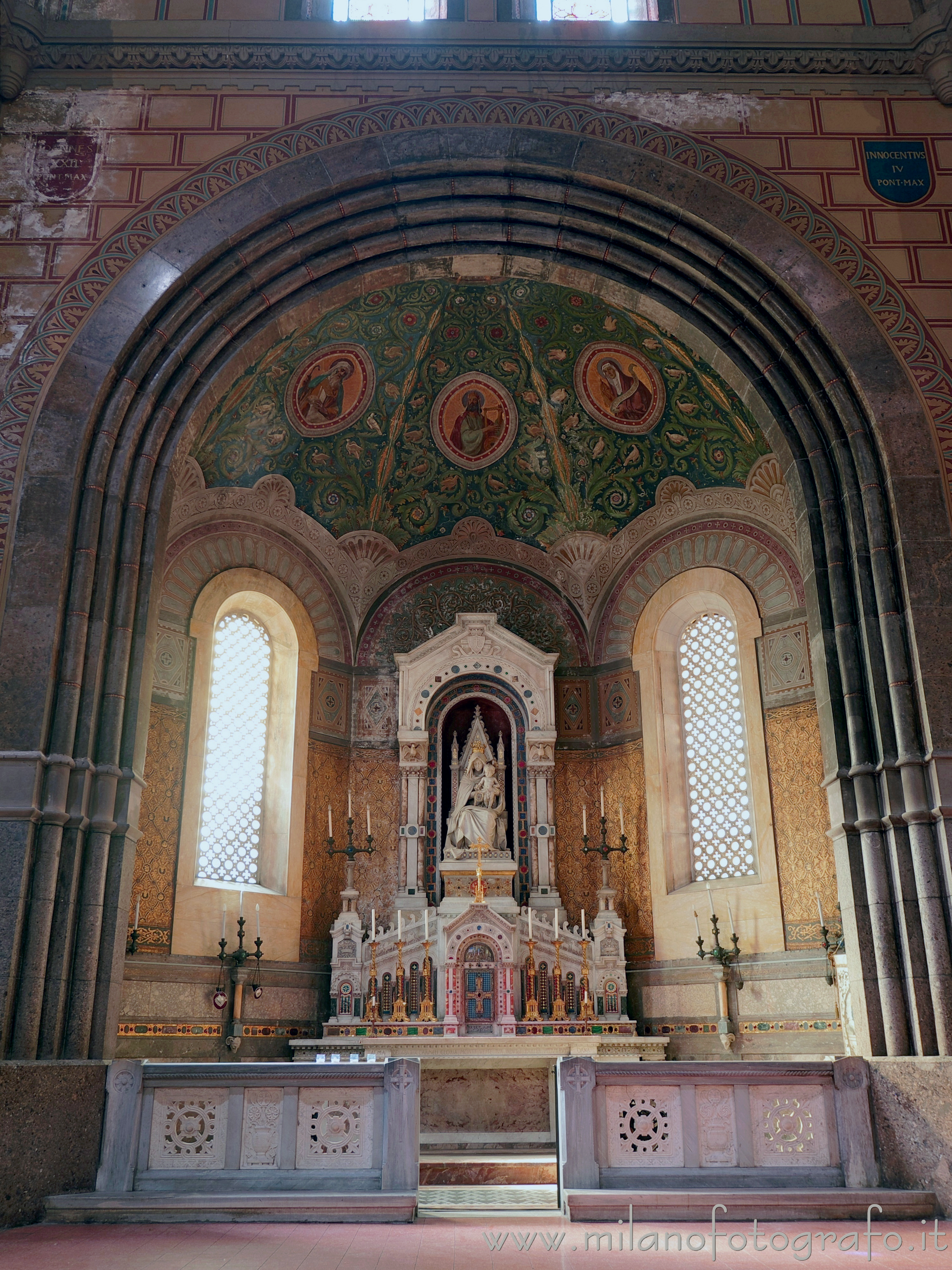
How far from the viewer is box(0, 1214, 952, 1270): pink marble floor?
20.2 feet

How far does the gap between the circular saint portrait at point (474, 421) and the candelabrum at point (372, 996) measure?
6677 mm

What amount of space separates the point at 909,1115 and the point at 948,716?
3072 mm

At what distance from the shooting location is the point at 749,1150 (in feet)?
27.3

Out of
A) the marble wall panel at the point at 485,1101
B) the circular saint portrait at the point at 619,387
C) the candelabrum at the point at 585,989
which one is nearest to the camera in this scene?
the marble wall panel at the point at 485,1101

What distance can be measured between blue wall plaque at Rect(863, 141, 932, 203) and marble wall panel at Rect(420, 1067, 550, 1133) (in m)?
9.86

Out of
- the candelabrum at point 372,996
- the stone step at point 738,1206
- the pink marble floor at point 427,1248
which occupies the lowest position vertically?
the pink marble floor at point 427,1248

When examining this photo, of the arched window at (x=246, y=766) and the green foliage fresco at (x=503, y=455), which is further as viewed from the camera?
the green foliage fresco at (x=503, y=455)

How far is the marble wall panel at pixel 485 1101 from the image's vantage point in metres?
12.3

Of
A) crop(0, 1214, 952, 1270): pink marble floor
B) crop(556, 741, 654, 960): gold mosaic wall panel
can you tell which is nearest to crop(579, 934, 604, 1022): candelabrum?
crop(556, 741, 654, 960): gold mosaic wall panel

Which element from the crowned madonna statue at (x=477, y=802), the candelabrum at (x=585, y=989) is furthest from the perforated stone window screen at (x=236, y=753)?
the candelabrum at (x=585, y=989)

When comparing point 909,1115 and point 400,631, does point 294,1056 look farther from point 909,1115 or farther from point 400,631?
point 909,1115

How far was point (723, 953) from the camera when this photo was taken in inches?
512

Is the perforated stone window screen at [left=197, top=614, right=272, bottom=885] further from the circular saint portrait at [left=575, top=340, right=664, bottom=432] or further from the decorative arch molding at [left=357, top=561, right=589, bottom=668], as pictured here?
the circular saint portrait at [left=575, top=340, right=664, bottom=432]

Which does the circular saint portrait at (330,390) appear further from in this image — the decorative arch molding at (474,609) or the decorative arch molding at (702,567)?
the decorative arch molding at (702,567)
